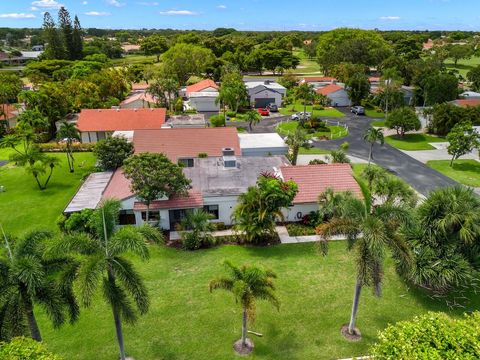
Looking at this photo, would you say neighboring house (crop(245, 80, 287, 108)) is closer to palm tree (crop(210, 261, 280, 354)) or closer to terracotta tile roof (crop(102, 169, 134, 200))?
terracotta tile roof (crop(102, 169, 134, 200))

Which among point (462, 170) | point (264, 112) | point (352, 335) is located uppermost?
point (264, 112)

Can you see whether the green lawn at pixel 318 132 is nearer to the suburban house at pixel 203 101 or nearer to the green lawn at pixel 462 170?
the green lawn at pixel 462 170

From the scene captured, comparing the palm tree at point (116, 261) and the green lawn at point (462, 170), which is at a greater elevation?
the palm tree at point (116, 261)

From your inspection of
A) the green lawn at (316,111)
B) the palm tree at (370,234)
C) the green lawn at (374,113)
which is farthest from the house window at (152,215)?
the green lawn at (374,113)

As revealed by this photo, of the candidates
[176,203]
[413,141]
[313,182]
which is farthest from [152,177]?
[413,141]

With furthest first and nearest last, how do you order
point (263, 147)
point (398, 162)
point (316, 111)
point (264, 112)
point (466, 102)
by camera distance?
point (316, 111) → point (264, 112) → point (466, 102) → point (398, 162) → point (263, 147)

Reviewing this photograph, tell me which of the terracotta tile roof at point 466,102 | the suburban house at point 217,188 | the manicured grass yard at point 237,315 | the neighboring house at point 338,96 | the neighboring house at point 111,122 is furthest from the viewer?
the neighboring house at point 338,96

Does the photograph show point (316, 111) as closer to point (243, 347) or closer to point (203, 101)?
point (203, 101)
